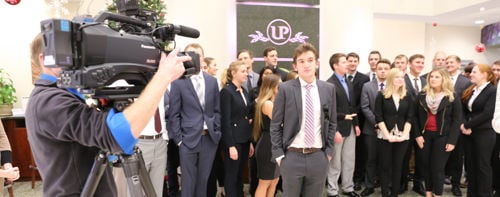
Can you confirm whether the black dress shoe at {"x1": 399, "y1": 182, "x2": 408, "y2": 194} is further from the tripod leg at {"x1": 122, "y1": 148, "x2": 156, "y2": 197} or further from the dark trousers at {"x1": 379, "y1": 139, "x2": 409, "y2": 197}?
the tripod leg at {"x1": 122, "y1": 148, "x2": 156, "y2": 197}

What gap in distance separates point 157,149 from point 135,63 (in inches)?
73.3

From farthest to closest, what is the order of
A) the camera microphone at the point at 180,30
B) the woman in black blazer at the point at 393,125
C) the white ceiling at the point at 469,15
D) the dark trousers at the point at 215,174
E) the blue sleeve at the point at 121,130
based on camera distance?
the white ceiling at the point at 469,15 → the dark trousers at the point at 215,174 → the woman in black blazer at the point at 393,125 → the camera microphone at the point at 180,30 → the blue sleeve at the point at 121,130

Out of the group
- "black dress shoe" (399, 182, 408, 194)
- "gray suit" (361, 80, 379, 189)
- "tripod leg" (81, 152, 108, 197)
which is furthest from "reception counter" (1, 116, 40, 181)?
"black dress shoe" (399, 182, 408, 194)

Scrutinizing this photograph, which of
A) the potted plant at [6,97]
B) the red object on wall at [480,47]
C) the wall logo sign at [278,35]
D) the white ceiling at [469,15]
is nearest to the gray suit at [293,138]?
the wall logo sign at [278,35]

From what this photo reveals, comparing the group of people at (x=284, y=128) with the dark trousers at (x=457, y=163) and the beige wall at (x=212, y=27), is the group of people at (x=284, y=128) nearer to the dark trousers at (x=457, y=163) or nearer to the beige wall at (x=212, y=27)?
the dark trousers at (x=457, y=163)

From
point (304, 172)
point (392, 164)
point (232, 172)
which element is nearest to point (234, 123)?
point (232, 172)

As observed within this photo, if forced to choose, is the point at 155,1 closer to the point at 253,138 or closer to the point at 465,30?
the point at 253,138

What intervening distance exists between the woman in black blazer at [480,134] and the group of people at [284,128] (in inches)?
0.4

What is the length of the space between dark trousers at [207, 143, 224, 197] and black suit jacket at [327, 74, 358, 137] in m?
1.32

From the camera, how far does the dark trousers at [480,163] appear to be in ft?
10.8

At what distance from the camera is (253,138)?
127 inches

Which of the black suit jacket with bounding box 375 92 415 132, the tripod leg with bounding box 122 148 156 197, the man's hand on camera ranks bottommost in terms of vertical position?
the black suit jacket with bounding box 375 92 415 132

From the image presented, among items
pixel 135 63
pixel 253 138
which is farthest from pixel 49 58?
pixel 253 138

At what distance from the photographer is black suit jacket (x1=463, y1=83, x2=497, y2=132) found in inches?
130
